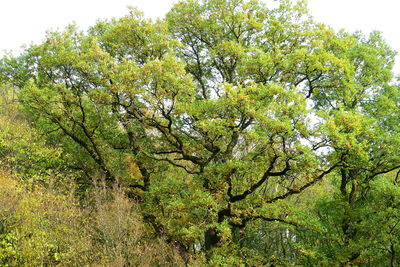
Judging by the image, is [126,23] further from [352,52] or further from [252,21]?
[352,52]

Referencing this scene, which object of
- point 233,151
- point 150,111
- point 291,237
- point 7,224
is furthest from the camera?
point 291,237

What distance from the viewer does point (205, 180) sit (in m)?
14.8

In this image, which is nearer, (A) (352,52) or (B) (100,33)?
(A) (352,52)

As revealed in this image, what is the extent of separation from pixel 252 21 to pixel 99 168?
38.3 feet

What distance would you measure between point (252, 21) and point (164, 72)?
5.73 meters

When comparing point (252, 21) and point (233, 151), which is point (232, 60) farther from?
point (233, 151)

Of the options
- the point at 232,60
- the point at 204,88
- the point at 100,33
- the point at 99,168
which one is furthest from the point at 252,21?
the point at 99,168

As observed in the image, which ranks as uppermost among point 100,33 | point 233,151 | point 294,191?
point 100,33

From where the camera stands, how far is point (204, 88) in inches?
743

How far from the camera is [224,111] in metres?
13.4

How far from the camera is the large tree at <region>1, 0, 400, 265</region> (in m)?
12.8

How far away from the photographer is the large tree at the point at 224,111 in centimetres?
1284

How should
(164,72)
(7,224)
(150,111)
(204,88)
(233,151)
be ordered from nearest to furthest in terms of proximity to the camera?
(164,72)
(7,224)
(150,111)
(233,151)
(204,88)

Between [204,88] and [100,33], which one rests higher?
[100,33]
